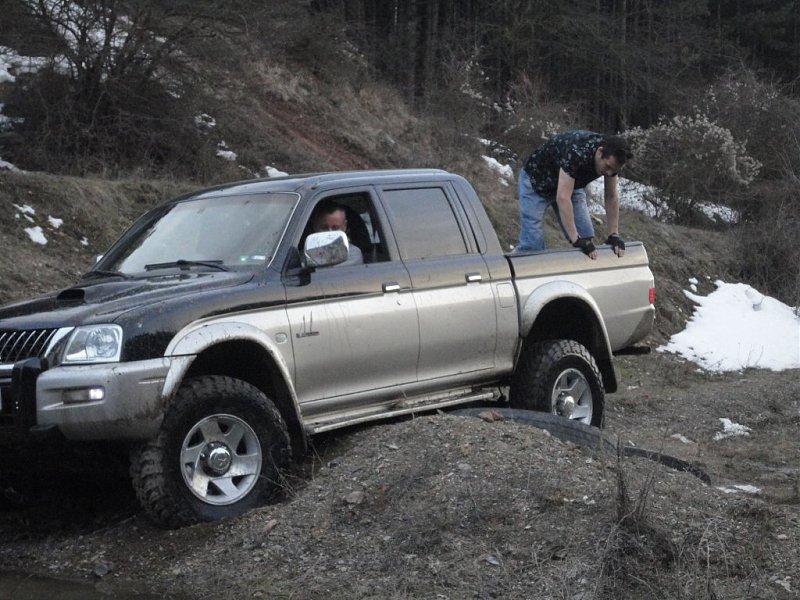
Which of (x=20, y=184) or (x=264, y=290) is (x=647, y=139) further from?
(x=264, y=290)

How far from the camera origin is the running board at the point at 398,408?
657cm

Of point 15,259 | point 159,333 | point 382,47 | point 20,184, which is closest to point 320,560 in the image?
point 159,333

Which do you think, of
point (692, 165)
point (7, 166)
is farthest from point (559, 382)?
point (692, 165)

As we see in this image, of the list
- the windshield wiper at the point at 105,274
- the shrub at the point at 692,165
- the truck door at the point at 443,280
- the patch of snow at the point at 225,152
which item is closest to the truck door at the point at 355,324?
the truck door at the point at 443,280

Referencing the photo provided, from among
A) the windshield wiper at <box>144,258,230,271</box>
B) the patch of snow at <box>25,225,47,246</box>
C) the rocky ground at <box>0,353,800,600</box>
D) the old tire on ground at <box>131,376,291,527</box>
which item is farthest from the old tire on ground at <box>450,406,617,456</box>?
the patch of snow at <box>25,225,47,246</box>

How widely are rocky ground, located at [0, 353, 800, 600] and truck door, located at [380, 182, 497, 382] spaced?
0.50 meters

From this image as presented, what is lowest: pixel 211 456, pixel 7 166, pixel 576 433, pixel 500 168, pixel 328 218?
pixel 576 433

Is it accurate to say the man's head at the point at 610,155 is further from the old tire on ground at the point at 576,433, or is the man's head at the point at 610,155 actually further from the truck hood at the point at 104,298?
the truck hood at the point at 104,298

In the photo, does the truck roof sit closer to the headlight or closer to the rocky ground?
the rocky ground

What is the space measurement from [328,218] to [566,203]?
Answer: 2.68m

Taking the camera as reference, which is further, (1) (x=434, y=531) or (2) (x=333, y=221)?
(2) (x=333, y=221)

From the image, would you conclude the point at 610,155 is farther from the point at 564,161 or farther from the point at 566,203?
the point at 566,203

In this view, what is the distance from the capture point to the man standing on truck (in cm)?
900

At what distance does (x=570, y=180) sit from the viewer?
9.16 m
